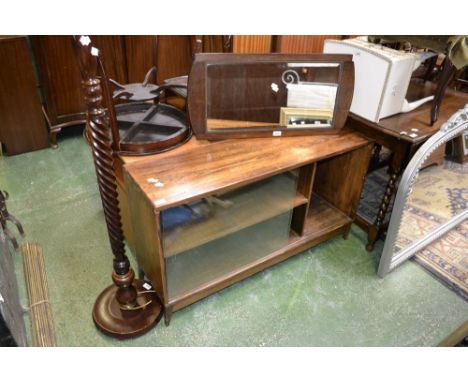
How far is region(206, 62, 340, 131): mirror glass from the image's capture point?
4.96 feet

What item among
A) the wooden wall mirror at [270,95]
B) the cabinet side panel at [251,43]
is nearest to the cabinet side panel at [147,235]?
the wooden wall mirror at [270,95]

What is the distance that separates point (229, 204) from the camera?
1.64 meters

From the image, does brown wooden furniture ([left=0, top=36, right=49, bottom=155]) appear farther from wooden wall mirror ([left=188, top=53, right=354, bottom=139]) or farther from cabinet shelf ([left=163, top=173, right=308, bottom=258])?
cabinet shelf ([left=163, top=173, right=308, bottom=258])

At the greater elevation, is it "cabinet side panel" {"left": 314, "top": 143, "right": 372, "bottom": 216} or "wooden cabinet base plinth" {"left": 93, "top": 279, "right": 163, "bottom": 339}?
"cabinet side panel" {"left": 314, "top": 143, "right": 372, "bottom": 216}

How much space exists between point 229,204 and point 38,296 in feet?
2.99

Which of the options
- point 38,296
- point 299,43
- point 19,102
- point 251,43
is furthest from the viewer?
point 299,43

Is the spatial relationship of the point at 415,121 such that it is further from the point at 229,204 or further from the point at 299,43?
the point at 299,43

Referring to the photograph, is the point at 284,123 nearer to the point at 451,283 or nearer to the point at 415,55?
the point at 415,55

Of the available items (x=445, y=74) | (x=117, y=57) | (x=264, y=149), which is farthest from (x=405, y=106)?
(x=117, y=57)

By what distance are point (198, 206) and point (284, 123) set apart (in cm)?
51

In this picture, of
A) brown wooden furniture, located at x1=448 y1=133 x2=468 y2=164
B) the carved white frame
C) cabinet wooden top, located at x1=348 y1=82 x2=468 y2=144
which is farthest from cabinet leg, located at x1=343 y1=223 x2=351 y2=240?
brown wooden furniture, located at x1=448 y1=133 x2=468 y2=164

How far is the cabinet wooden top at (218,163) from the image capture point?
1270mm

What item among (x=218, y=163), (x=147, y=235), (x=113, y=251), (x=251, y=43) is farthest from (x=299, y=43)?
(x=113, y=251)

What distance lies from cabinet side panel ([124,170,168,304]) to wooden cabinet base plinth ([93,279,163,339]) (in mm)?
80
